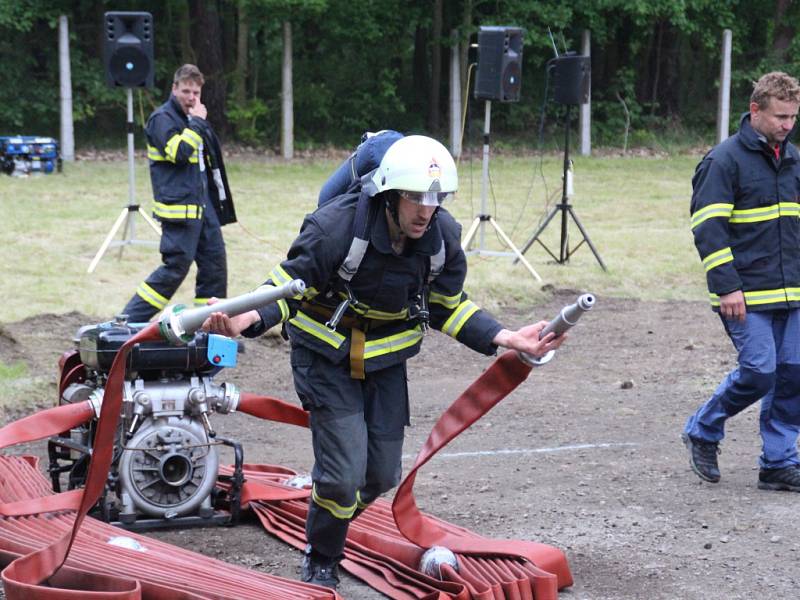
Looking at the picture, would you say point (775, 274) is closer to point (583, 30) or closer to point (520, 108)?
point (583, 30)

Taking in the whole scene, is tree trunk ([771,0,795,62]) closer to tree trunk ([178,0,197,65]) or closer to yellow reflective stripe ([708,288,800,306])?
tree trunk ([178,0,197,65])

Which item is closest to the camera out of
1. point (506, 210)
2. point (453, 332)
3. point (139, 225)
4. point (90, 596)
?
point (90, 596)

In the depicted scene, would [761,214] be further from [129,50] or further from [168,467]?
[129,50]

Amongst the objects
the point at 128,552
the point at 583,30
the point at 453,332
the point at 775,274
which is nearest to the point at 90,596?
the point at 128,552

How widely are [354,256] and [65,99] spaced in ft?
65.5

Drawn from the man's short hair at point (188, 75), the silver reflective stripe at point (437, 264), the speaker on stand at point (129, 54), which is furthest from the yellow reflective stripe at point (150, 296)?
the silver reflective stripe at point (437, 264)

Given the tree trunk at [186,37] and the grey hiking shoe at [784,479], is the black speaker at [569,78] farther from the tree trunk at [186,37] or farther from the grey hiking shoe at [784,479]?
the tree trunk at [186,37]

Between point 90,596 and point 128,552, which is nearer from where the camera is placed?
point 90,596

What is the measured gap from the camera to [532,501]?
6352 millimetres

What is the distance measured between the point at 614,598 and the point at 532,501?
136 centimetres

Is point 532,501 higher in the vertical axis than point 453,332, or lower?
lower

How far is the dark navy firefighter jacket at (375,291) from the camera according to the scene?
4.64m

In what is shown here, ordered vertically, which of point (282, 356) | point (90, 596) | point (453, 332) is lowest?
point (282, 356)

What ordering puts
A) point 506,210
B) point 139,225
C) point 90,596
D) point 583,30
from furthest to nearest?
point 583,30 < point 506,210 < point 139,225 < point 90,596
